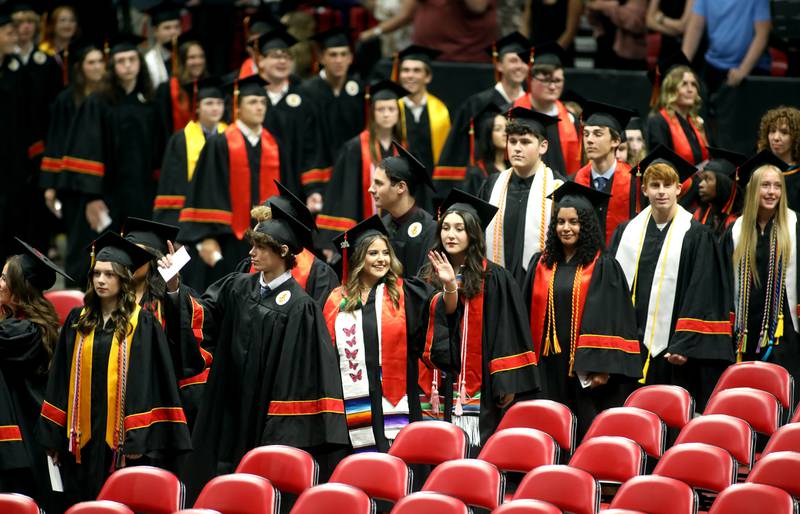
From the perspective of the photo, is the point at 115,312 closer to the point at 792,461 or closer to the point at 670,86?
the point at 792,461

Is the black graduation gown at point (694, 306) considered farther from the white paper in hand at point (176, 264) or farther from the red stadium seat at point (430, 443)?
the white paper in hand at point (176, 264)

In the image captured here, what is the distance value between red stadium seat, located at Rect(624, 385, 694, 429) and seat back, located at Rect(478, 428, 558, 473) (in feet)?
2.42

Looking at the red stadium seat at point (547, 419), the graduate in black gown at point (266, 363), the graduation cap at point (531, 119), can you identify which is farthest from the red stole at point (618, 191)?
the graduate in black gown at point (266, 363)

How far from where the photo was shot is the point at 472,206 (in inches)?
299

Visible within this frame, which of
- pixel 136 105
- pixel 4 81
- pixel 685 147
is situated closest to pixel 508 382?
pixel 685 147

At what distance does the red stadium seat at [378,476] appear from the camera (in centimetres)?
630

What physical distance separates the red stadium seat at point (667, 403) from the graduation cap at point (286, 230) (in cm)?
174

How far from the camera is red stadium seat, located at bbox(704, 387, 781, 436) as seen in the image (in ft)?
22.7

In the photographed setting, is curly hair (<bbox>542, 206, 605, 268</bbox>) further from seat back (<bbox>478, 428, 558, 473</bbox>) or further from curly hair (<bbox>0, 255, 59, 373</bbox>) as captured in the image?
curly hair (<bbox>0, 255, 59, 373</bbox>)

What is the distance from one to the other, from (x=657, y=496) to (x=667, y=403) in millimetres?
1314

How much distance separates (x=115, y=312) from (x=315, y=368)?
38.1 inches

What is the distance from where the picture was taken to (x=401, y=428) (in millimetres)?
7199

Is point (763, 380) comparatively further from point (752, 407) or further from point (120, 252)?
point (120, 252)

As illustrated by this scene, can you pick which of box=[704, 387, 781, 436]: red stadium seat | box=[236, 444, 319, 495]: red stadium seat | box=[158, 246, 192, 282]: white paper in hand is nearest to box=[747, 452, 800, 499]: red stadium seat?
box=[704, 387, 781, 436]: red stadium seat
